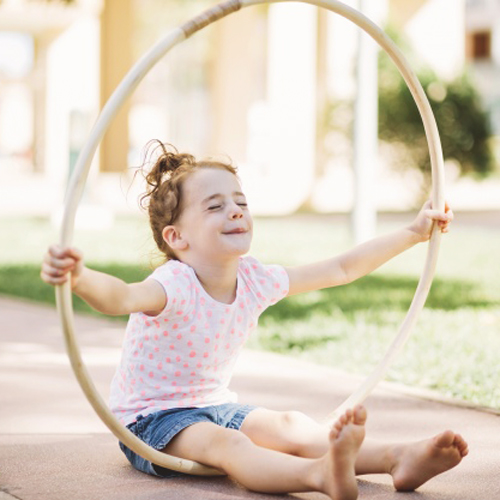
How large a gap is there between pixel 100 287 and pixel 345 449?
2.71 feet

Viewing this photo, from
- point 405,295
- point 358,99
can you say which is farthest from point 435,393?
point 358,99

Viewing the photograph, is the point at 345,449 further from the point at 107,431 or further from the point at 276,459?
the point at 107,431

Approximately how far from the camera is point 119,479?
3445 mm

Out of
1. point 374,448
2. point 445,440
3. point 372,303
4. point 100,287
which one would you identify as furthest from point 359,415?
point 372,303

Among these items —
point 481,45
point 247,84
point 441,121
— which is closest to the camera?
point 441,121

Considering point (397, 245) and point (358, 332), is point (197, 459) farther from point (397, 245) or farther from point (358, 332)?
point (358, 332)

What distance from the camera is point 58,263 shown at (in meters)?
2.83

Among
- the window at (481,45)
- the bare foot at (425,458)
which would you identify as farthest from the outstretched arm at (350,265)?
the window at (481,45)

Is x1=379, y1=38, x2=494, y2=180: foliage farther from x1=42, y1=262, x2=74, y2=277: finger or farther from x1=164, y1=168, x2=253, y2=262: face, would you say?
x1=42, y1=262, x2=74, y2=277: finger

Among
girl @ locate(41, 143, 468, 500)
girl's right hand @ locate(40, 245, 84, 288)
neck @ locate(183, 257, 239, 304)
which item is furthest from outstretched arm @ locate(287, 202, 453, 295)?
girl's right hand @ locate(40, 245, 84, 288)

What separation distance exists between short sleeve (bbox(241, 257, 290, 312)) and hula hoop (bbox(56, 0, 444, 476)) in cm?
49

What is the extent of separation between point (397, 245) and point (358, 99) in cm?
683

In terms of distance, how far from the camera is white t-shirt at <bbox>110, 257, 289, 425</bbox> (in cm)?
345

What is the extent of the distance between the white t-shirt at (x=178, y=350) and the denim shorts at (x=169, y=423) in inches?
1.0
